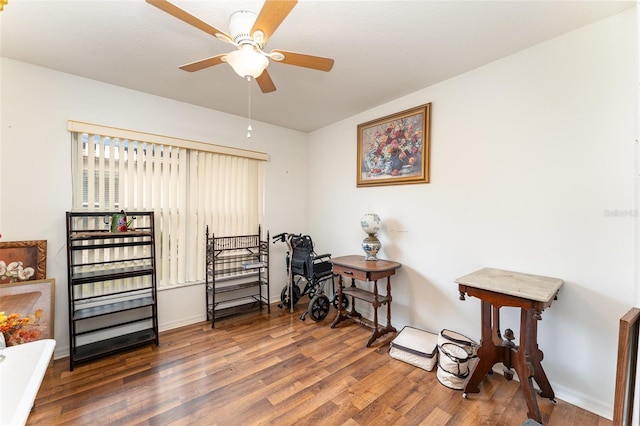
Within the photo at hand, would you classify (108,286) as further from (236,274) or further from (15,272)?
(236,274)

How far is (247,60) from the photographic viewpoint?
60.2 inches

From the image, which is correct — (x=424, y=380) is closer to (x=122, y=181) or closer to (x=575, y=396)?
(x=575, y=396)

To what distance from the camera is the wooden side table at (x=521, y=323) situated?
1648 mm

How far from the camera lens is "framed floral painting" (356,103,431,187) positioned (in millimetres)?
2723

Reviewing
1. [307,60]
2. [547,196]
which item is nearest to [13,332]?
[307,60]

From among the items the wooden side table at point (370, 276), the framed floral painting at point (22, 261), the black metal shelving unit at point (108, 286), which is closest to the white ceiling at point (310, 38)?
the black metal shelving unit at point (108, 286)

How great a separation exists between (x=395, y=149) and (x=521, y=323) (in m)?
2.01

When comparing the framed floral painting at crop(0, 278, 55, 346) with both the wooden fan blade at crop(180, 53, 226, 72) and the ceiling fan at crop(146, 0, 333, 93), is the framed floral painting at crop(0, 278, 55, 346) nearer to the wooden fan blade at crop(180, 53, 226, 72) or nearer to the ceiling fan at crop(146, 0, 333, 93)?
the wooden fan blade at crop(180, 53, 226, 72)

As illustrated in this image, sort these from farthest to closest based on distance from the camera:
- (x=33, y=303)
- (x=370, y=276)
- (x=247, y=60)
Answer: (x=370, y=276), (x=33, y=303), (x=247, y=60)

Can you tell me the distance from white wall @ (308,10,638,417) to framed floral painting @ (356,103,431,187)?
0.11 meters

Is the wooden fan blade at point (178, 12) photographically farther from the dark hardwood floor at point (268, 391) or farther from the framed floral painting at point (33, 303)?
the dark hardwood floor at point (268, 391)

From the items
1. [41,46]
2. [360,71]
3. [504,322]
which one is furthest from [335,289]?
[41,46]

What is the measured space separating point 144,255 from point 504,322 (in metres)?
3.66

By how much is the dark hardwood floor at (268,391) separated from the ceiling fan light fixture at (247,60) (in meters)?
2.26
